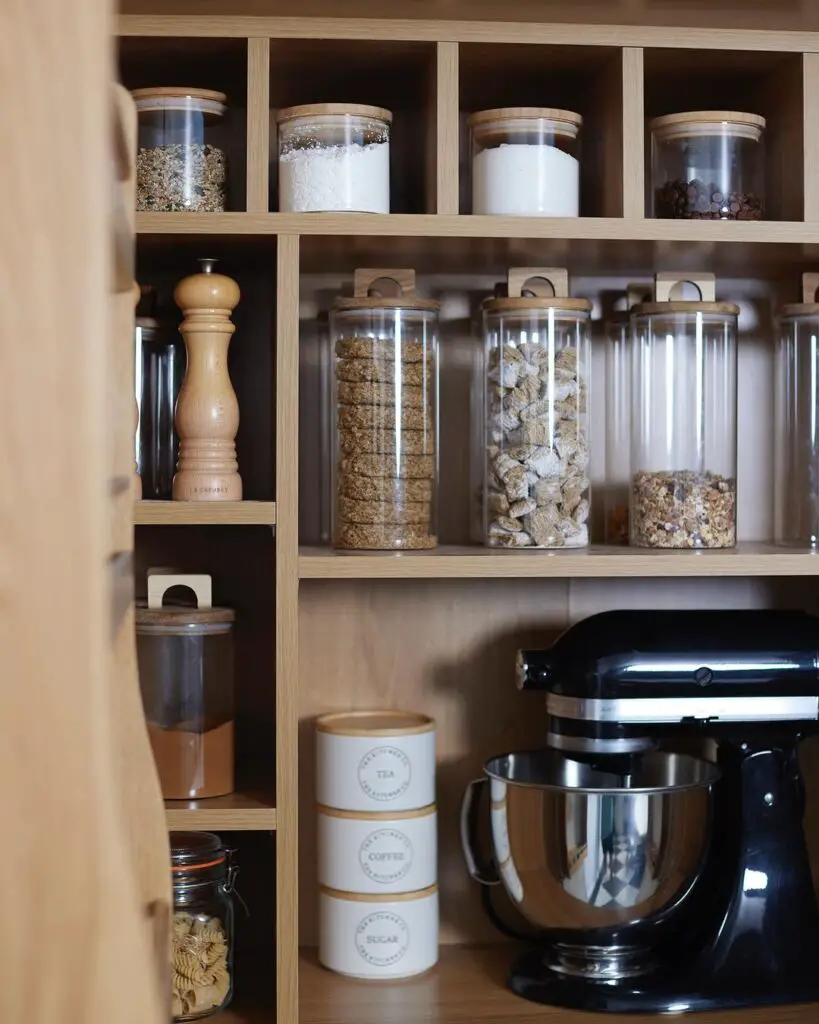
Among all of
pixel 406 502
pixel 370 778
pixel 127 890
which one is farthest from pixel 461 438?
pixel 127 890

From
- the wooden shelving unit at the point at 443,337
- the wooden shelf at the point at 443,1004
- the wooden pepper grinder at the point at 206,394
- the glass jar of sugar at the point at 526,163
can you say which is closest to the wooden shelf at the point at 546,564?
the wooden shelving unit at the point at 443,337

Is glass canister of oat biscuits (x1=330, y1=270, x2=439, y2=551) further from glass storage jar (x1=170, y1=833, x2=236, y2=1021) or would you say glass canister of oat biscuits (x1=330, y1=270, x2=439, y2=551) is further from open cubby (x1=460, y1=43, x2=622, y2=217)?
glass storage jar (x1=170, y1=833, x2=236, y2=1021)

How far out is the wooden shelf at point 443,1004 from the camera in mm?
1391

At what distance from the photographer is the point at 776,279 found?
1660 millimetres

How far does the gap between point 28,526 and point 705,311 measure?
1.12m

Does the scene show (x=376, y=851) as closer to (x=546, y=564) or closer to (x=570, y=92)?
(x=546, y=564)

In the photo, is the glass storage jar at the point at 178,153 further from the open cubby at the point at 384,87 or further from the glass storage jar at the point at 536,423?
the glass storage jar at the point at 536,423

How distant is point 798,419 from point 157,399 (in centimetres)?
77

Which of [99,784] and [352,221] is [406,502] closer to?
[352,221]

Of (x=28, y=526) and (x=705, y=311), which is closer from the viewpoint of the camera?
(x=28, y=526)

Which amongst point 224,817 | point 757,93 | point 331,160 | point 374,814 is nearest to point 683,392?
point 757,93

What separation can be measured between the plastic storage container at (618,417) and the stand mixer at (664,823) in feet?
0.54

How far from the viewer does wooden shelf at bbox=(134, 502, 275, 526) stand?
1318 millimetres

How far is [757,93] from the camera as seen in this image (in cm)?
153
